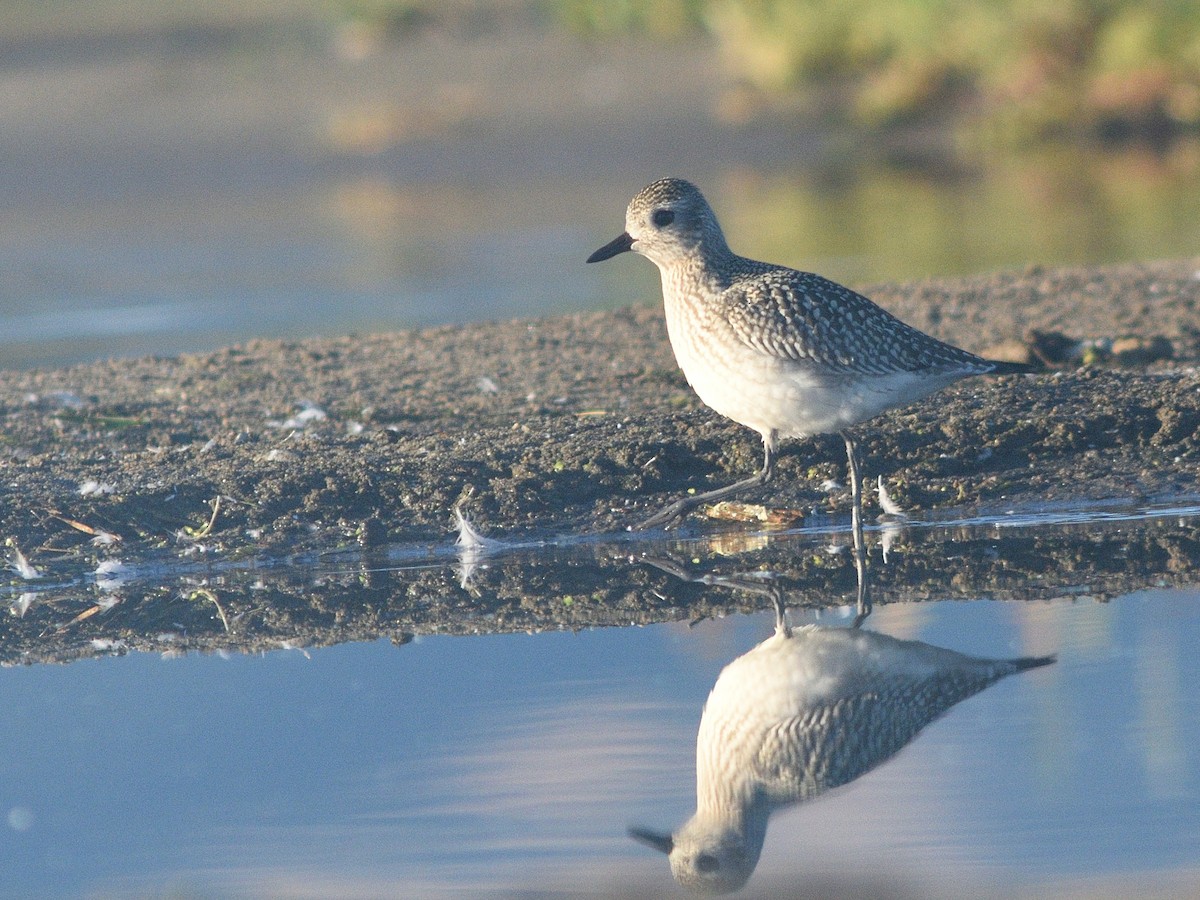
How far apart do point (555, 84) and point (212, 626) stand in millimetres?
18829

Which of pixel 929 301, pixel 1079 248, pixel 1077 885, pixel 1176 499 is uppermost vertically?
pixel 1079 248

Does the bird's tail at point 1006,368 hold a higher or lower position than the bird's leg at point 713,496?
higher

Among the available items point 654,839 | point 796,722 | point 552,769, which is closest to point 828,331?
point 796,722

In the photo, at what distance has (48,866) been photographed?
422cm

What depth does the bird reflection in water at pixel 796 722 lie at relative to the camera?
4.21m

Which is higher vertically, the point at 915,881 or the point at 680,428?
the point at 680,428

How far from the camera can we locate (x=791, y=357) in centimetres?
628

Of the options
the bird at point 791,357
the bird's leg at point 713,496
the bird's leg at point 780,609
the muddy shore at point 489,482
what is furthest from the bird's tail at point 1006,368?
the bird's leg at point 780,609

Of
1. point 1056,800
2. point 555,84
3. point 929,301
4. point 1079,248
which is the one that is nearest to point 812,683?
point 1056,800

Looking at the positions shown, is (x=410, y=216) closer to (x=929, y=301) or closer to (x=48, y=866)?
(x=929, y=301)

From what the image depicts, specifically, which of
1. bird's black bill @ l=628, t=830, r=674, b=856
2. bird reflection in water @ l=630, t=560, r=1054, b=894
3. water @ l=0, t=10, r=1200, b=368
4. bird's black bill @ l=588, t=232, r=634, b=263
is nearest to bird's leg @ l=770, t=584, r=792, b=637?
bird reflection in water @ l=630, t=560, r=1054, b=894

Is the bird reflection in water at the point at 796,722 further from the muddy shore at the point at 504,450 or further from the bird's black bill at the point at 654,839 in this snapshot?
the muddy shore at the point at 504,450

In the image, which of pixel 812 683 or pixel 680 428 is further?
pixel 680 428

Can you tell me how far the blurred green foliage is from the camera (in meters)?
21.6
